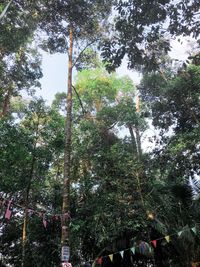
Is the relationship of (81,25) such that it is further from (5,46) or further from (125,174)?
(125,174)

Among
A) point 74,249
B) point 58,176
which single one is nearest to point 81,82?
point 58,176

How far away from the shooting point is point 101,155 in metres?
13.6

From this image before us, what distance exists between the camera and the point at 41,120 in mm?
13562

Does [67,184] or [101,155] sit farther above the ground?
[101,155]

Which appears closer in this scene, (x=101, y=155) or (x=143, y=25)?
(x=143, y=25)

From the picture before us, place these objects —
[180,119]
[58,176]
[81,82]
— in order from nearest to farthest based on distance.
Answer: [180,119], [58,176], [81,82]

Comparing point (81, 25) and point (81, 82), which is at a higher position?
point (81, 82)

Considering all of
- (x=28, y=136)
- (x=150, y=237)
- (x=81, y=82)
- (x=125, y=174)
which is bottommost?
(x=150, y=237)

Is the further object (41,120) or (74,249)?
(41,120)

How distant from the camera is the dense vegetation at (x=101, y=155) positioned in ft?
29.9

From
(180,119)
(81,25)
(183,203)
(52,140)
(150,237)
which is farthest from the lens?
(180,119)

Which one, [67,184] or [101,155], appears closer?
[67,184]

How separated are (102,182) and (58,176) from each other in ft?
13.6

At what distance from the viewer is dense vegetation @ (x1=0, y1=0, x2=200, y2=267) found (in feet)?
29.9
